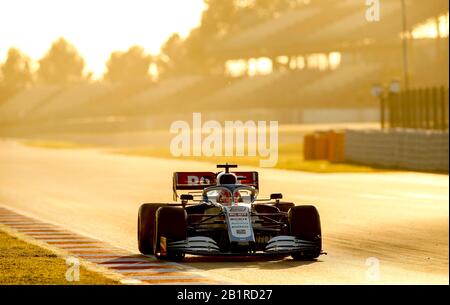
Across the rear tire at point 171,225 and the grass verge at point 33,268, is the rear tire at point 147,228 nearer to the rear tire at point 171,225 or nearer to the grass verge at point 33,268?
the rear tire at point 171,225

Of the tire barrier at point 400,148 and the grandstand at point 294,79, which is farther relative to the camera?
the grandstand at point 294,79

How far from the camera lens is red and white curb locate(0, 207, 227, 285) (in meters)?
14.1

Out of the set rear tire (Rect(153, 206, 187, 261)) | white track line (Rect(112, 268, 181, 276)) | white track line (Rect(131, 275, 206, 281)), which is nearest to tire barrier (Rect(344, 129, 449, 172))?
rear tire (Rect(153, 206, 187, 261))

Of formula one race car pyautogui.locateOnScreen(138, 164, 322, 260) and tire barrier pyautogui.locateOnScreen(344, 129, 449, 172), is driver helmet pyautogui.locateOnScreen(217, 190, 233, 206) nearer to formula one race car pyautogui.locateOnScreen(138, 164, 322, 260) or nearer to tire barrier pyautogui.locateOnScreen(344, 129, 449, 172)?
formula one race car pyautogui.locateOnScreen(138, 164, 322, 260)

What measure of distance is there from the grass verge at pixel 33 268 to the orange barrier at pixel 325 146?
101ft

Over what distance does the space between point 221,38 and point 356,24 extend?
23.0 metres

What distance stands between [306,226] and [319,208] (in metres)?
10.5

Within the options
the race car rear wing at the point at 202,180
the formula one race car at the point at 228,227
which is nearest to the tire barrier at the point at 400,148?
the race car rear wing at the point at 202,180

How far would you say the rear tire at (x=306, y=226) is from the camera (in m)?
16.0

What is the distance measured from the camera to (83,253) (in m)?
17.3

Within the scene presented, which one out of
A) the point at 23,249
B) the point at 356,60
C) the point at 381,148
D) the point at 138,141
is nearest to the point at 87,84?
the point at 356,60

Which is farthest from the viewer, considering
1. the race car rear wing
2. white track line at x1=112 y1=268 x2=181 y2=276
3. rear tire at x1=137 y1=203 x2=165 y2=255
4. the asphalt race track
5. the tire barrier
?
the tire barrier

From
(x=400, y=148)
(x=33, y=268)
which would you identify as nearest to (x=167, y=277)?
(x=33, y=268)

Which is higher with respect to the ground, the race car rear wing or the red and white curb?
the race car rear wing
